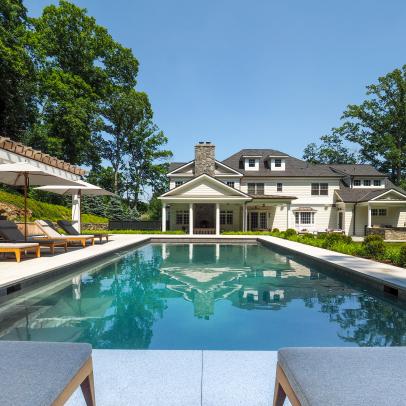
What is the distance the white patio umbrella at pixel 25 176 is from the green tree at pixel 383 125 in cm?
4461

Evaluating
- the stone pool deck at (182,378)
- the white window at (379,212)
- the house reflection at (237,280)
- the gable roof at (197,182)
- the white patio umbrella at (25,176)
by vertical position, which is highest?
the gable roof at (197,182)

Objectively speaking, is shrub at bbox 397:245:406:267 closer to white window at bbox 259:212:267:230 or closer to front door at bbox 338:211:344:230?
white window at bbox 259:212:267:230

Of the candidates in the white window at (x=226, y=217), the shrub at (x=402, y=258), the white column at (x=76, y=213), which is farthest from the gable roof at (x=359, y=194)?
the white column at (x=76, y=213)

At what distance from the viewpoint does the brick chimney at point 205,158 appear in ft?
101

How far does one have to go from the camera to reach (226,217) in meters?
30.9

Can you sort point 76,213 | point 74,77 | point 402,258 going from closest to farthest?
point 402,258, point 76,213, point 74,77

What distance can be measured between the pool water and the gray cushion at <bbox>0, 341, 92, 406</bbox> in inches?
104

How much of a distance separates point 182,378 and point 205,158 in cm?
2830

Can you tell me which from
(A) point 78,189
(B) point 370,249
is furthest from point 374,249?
(A) point 78,189

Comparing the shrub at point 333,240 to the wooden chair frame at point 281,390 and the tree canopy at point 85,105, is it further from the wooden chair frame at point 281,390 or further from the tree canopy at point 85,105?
the tree canopy at point 85,105

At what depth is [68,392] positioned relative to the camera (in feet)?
5.90

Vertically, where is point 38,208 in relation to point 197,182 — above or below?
below

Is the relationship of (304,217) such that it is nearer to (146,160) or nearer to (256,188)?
(256,188)

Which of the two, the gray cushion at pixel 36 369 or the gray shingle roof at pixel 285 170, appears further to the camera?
the gray shingle roof at pixel 285 170
